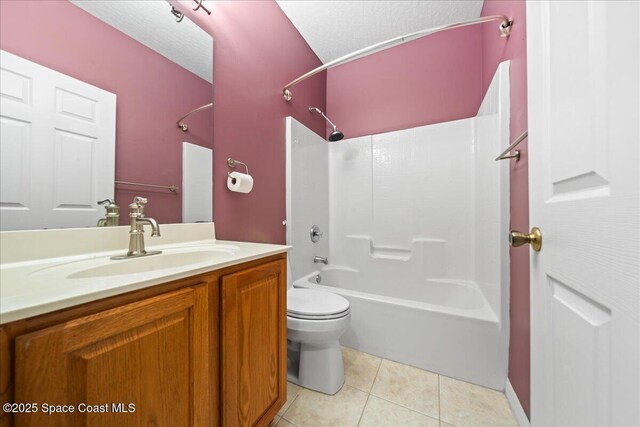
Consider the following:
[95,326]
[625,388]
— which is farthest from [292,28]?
[625,388]

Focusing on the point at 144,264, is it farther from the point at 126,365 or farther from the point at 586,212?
the point at 586,212

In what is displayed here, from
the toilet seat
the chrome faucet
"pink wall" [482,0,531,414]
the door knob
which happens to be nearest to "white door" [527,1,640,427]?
the door knob

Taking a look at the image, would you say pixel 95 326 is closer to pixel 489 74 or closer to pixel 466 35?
pixel 489 74

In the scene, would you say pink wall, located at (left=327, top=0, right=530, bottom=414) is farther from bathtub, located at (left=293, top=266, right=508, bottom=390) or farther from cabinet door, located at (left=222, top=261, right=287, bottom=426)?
cabinet door, located at (left=222, top=261, right=287, bottom=426)

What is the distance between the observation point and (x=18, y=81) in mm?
637

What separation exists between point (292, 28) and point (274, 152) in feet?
3.56

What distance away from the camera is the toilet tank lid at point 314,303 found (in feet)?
3.80

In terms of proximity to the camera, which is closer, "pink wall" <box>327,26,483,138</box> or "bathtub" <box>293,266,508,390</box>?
"bathtub" <box>293,266,508,390</box>

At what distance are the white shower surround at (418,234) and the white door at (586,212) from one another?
76 cm

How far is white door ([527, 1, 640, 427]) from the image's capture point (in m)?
0.30

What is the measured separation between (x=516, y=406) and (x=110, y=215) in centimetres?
192

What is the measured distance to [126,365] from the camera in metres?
0.47

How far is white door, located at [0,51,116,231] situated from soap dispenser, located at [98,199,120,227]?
0.06ft

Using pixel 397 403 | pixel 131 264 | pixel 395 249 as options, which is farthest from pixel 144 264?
pixel 395 249
